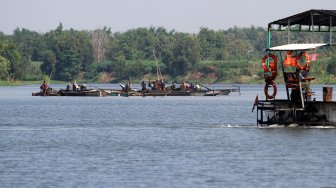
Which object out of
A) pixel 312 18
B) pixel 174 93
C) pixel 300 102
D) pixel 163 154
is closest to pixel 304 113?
pixel 300 102

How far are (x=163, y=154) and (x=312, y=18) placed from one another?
15.2 meters

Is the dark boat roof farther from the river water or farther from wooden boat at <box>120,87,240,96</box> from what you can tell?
wooden boat at <box>120,87,240,96</box>

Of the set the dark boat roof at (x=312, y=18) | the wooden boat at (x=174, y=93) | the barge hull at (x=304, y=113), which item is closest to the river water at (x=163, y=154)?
the barge hull at (x=304, y=113)

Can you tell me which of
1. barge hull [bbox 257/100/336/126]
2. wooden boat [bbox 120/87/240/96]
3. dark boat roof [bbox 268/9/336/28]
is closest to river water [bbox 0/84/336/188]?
barge hull [bbox 257/100/336/126]

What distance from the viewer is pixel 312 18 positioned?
59094 millimetres

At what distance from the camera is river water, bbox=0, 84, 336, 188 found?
130 feet

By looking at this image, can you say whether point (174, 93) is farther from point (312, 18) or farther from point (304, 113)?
point (312, 18)

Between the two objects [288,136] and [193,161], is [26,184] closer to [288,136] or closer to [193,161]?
[193,161]

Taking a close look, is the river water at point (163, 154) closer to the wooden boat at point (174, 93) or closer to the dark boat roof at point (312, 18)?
the dark boat roof at point (312, 18)

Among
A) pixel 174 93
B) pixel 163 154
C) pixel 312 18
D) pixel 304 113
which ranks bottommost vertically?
pixel 163 154

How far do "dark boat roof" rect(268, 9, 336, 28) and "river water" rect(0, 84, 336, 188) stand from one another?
6.57 meters

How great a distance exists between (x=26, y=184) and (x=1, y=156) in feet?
33.0

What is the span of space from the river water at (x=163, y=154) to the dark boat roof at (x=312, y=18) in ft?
21.5

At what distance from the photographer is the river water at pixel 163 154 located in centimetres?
3962
